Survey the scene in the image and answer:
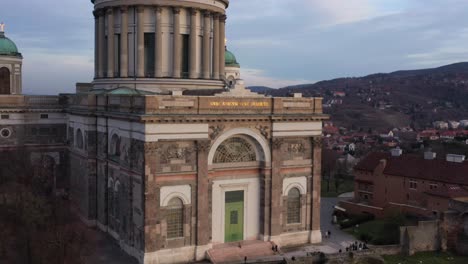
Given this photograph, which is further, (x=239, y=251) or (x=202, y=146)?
(x=239, y=251)

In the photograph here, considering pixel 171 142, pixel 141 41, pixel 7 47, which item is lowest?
pixel 171 142

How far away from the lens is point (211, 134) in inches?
1406

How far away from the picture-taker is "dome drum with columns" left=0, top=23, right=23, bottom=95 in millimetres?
52688

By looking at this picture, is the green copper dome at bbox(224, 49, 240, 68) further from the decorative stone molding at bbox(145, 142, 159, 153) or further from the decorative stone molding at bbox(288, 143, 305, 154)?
the decorative stone molding at bbox(145, 142, 159, 153)

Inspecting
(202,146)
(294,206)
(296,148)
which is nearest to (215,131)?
(202,146)

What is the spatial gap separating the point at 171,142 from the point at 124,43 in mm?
13894

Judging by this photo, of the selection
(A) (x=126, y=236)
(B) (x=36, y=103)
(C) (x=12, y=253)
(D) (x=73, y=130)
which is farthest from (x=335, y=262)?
(B) (x=36, y=103)

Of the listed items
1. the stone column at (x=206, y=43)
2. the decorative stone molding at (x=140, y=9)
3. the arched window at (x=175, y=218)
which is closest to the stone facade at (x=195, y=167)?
the arched window at (x=175, y=218)

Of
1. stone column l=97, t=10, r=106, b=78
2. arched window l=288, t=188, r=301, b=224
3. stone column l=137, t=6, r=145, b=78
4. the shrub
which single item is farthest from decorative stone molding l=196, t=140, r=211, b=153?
the shrub

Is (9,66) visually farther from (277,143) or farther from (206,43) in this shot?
(277,143)

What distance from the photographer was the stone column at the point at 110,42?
4488cm

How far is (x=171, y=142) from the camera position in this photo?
3434cm

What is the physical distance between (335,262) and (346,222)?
41.6ft

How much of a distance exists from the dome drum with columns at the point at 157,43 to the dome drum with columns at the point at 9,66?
12076 mm
